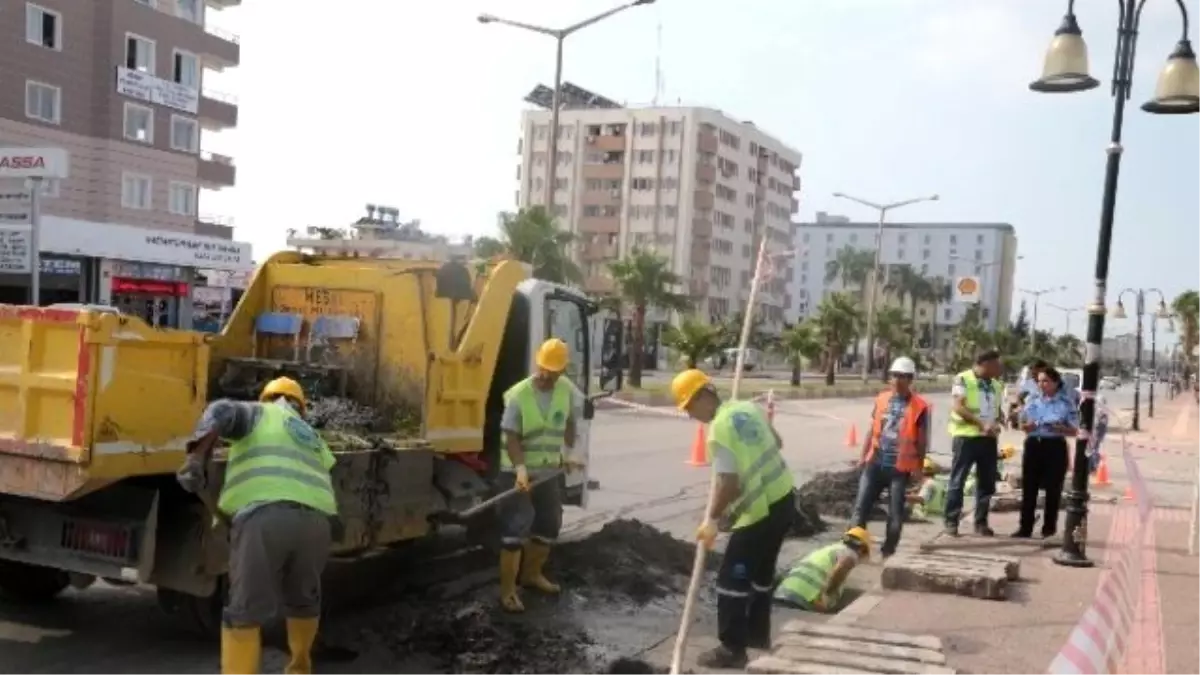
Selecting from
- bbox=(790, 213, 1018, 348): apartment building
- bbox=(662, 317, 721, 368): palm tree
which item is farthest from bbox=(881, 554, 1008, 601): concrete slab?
bbox=(790, 213, 1018, 348): apartment building

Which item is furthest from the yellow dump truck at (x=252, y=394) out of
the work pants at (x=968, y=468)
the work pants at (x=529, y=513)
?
the work pants at (x=968, y=468)

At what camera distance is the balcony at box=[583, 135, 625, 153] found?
97.9 meters

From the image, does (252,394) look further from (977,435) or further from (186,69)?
(186,69)

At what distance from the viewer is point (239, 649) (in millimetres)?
5043

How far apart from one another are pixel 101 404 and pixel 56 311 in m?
0.51

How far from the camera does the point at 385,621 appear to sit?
6883mm

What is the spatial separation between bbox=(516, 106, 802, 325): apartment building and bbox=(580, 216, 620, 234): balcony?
0.28 feet

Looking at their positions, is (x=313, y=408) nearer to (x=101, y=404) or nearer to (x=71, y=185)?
(x=101, y=404)

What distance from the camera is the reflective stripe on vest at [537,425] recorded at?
25.1ft

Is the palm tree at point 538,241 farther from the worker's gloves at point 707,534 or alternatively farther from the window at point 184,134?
the worker's gloves at point 707,534

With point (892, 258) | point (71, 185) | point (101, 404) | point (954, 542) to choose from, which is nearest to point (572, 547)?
point (954, 542)

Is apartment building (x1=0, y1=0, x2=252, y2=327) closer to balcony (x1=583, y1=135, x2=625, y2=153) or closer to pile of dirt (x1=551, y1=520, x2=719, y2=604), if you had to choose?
pile of dirt (x1=551, y1=520, x2=719, y2=604)

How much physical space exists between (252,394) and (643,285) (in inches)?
1278

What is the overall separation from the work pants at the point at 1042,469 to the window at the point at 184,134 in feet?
128
